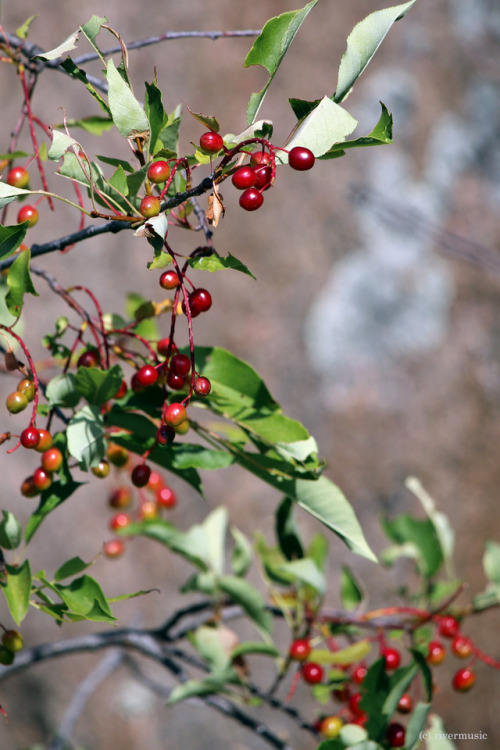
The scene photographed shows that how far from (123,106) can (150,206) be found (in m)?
0.07

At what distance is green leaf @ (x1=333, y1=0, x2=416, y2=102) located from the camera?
455mm

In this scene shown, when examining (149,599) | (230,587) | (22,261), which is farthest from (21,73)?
(149,599)

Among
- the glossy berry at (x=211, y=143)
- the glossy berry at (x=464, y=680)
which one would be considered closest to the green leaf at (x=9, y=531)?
the glossy berry at (x=211, y=143)

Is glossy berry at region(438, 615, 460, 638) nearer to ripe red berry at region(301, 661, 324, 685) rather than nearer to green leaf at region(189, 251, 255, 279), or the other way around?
ripe red berry at region(301, 661, 324, 685)

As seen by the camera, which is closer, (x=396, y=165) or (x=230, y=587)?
(x=230, y=587)

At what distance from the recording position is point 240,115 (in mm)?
1839

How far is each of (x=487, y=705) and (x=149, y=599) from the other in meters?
0.92

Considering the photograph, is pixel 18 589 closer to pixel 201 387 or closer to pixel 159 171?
pixel 201 387

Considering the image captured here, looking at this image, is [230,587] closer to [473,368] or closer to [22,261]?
[22,261]

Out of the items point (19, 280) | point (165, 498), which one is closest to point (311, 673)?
point (165, 498)

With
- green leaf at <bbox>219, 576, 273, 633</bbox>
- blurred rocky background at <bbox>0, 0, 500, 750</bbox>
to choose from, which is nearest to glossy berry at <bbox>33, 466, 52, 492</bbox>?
green leaf at <bbox>219, 576, 273, 633</bbox>

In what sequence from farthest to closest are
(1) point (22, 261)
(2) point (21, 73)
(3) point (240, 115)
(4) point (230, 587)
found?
(3) point (240, 115), (4) point (230, 587), (2) point (21, 73), (1) point (22, 261)

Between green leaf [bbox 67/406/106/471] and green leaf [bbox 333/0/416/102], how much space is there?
12.7 inches

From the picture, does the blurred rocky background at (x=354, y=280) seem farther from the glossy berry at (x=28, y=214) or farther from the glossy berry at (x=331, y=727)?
the glossy berry at (x=28, y=214)
